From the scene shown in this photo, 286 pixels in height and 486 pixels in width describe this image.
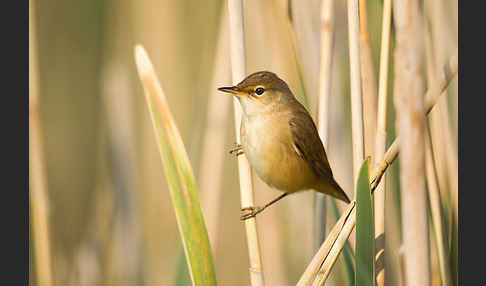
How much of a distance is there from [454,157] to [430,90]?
0.25 meters

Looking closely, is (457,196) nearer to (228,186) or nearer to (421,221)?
(421,221)

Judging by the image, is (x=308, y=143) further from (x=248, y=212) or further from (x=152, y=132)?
(x=152, y=132)

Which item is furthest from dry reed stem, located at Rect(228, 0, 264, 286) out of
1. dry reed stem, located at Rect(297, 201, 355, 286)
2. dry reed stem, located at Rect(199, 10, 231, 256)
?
dry reed stem, located at Rect(199, 10, 231, 256)

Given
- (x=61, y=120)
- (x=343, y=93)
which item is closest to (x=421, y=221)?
(x=343, y=93)

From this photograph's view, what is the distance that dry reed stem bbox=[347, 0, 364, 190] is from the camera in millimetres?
1668

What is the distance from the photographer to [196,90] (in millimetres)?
2021

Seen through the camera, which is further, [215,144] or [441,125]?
[215,144]

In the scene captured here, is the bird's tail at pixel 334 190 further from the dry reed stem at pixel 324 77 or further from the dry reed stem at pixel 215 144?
the dry reed stem at pixel 215 144

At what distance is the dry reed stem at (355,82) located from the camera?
1668 millimetres

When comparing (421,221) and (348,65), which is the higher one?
(348,65)

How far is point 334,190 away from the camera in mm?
1794

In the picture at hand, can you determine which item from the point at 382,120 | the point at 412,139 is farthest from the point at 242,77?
the point at 412,139

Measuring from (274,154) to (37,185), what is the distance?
67 cm

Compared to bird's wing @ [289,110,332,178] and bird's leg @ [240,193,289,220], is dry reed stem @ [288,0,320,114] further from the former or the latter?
bird's leg @ [240,193,289,220]
